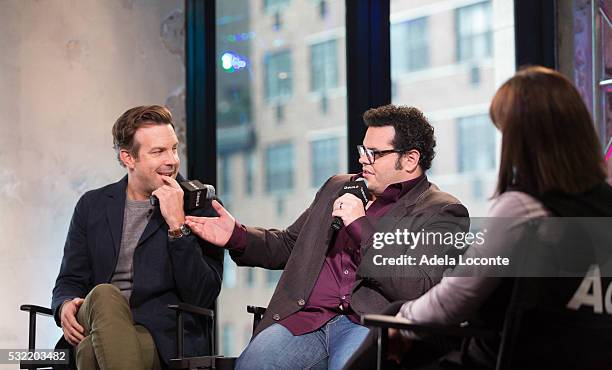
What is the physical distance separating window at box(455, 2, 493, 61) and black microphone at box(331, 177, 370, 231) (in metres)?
1.15

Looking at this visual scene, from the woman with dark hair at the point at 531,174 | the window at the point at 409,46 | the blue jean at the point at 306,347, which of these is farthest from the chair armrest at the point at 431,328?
the window at the point at 409,46

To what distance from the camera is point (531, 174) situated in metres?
2.11

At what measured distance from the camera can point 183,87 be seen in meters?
4.89

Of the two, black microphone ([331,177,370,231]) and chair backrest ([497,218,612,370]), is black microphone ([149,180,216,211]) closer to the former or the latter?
black microphone ([331,177,370,231])

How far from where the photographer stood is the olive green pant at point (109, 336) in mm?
2996

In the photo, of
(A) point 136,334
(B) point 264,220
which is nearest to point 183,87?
(B) point 264,220

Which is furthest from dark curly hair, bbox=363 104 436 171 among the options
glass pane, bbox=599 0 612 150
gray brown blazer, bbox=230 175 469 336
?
glass pane, bbox=599 0 612 150

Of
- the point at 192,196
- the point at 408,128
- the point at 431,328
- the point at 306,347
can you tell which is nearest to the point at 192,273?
the point at 192,196

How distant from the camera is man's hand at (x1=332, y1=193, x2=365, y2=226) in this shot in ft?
9.94

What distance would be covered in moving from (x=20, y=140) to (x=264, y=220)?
127 cm

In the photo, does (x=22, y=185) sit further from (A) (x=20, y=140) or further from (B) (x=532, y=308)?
(B) (x=532, y=308)

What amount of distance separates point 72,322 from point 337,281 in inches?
37.0

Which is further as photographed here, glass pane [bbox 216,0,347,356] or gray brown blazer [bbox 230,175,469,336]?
glass pane [bbox 216,0,347,356]

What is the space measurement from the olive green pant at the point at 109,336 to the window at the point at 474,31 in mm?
1938
